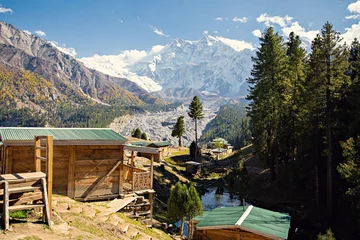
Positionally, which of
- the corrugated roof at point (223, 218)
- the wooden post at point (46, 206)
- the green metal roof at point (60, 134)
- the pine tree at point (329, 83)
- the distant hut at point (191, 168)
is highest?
the pine tree at point (329, 83)

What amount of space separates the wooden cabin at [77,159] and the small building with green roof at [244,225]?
5143mm

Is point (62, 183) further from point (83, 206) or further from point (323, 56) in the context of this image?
point (323, 56)

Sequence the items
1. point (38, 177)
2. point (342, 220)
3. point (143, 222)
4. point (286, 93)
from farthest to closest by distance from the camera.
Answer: point (286, 93), point (342, 220), point (143, 222), point (38, 177)

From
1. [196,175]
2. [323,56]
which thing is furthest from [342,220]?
[196,175]

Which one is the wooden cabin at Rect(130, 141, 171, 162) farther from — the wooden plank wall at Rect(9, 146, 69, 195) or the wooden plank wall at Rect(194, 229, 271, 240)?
the wooden plank wall at Rect(9, 146, 69, 195)

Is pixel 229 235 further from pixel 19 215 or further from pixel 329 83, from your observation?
pixel 329 83

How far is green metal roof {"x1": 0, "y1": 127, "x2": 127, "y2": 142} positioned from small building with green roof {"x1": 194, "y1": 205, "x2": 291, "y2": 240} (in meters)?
6.94

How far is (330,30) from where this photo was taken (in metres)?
25.1

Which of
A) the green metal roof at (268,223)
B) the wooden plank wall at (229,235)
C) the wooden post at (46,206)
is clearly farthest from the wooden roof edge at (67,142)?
the green metal roof at (268,223)

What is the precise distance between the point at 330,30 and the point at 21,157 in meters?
24.9

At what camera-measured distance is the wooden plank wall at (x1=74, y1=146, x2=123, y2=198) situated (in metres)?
15.2

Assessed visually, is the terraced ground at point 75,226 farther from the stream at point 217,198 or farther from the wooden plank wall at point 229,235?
the stream at point 217,198

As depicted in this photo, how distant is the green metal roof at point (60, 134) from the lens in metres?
13.8

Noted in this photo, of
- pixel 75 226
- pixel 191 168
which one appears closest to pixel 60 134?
pixel 75 226
